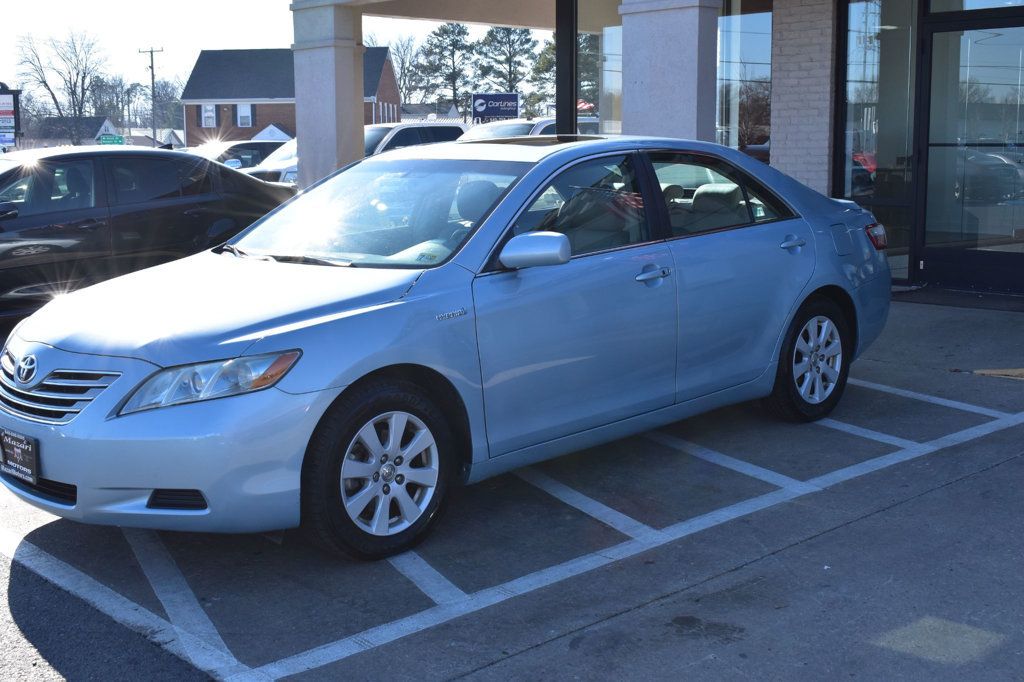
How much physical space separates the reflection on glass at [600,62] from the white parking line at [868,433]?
7.66 meters

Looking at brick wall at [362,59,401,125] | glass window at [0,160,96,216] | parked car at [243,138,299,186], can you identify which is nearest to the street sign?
→ parked car at [243,138,299,186]

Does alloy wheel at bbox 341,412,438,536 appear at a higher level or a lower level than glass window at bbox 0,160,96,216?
lower

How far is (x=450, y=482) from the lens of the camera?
499 cm

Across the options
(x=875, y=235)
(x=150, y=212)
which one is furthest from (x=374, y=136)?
(x=875, y=235)

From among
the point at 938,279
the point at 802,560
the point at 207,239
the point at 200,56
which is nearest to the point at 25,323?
the point at 802,560

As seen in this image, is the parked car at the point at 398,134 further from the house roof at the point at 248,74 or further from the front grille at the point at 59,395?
the house roof at the point at 248,74

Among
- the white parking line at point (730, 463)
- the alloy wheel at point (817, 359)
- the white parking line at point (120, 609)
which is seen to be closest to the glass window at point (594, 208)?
the white parking line at point (730, 463)

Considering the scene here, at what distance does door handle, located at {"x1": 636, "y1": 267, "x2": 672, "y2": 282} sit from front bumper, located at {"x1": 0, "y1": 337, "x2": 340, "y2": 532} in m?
1.81

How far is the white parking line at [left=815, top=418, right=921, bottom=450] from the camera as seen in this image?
20.9ft

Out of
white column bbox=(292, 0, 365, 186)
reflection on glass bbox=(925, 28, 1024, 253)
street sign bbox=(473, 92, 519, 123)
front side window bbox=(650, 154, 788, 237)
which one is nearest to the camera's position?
front side window bbox=(650, 154, 788, 237)

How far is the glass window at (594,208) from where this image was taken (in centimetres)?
542

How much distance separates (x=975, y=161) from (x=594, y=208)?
700 cm

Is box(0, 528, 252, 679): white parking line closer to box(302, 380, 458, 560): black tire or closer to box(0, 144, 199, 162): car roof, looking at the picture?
box(302, 380, 458, 560): black tire

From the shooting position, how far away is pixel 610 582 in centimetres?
452
